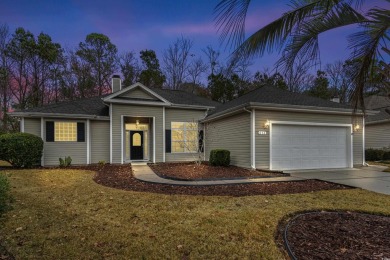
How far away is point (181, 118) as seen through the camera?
49.6 feet

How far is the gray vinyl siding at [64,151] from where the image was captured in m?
12.8

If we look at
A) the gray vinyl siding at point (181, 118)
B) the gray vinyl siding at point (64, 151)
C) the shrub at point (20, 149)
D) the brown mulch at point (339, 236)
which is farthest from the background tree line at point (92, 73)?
the brown mulch at point (339, 236)

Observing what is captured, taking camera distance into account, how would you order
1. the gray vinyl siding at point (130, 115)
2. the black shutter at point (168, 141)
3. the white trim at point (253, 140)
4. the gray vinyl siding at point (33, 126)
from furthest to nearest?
1. the black shutter at point (168, 141)
2. the gray vinyl siding at point (130, 115)
3. the gray vinyl siding at point (33, 126)
4. the white trim at point (253, 140)

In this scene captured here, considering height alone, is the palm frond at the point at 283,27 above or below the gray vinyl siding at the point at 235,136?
above

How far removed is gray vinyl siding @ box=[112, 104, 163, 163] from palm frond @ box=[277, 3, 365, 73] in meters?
11.9

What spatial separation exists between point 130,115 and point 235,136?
601 centimetres

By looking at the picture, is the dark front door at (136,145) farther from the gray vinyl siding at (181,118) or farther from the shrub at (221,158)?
the shrub at (221,158)

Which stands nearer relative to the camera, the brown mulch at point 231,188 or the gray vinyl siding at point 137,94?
the brown mulch at point 231,188

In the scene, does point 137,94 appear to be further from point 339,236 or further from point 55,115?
point 339,236

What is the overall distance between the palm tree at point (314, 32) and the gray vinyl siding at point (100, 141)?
1252 cm

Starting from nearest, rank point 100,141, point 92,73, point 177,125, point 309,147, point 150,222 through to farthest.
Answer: point 150,222 < point 309,147 < point 100,141 < point 177,125 < point 92,73

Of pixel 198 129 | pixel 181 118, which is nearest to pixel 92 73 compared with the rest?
pixel 181 118

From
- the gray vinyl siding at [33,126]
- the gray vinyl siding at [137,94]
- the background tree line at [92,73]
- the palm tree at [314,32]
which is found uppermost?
the background tree line at [92,73]

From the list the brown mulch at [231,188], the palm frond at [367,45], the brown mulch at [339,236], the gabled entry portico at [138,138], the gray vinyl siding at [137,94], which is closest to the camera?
the palm frond at [367,45]
